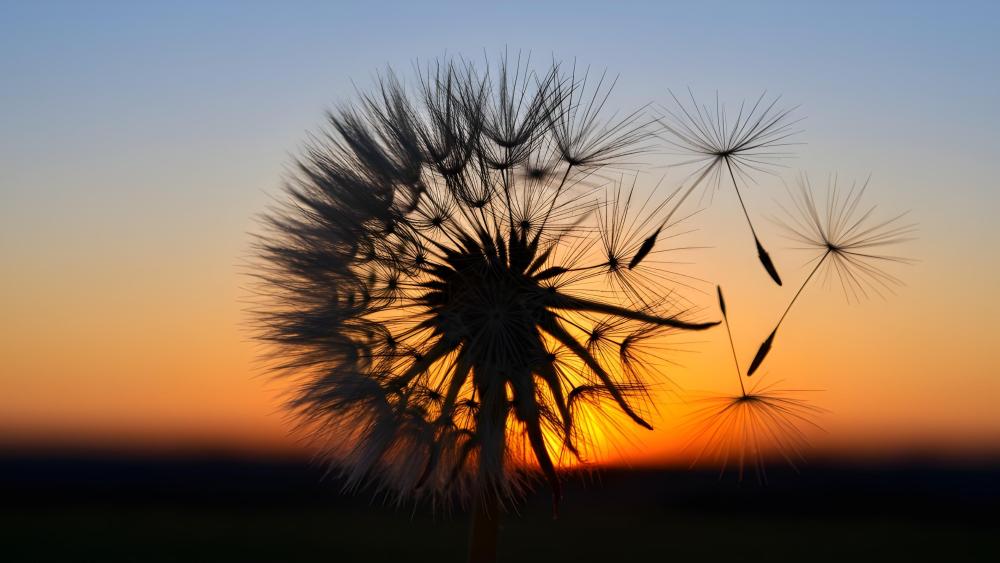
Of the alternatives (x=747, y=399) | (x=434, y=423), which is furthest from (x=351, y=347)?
(x=747, y=399)

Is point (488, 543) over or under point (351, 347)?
under

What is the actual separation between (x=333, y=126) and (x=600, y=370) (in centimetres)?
321

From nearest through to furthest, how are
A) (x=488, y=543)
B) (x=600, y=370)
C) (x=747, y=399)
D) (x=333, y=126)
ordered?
(x=747, y=399)
(x=600, y=370)
(x=488, y=543)
(x=333, y=126)

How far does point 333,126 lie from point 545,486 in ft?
11.8

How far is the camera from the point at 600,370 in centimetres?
759

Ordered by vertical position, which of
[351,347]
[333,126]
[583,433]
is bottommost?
[583,433]

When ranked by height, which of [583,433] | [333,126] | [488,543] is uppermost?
[333,126]

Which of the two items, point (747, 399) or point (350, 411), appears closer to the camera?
point (747, 399)

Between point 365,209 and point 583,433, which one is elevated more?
point 365,209

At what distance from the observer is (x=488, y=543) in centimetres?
813

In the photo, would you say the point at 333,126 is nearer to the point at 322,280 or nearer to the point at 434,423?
the point at 322,280

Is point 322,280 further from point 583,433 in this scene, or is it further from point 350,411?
point 583,433

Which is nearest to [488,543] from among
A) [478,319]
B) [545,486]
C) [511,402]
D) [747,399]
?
[545,486]


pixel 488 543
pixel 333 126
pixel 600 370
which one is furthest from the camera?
pixel 333 126
